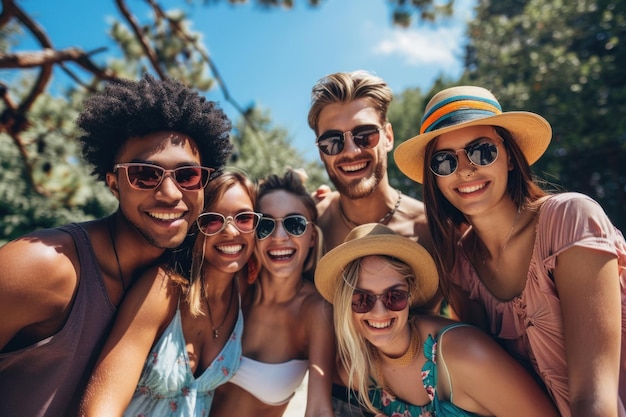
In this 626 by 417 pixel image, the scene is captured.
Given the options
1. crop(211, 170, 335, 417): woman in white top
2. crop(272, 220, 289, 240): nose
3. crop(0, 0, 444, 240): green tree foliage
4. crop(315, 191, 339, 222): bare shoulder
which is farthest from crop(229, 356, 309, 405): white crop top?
crop(0, 0, 444, 240): green tree foliage

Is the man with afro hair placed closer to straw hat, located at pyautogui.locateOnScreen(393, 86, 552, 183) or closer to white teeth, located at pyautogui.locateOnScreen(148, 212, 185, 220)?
white teeth, located at pyautogui.locateOnScreen(148, 212, 185, 220)

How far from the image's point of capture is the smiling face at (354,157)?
3.20m

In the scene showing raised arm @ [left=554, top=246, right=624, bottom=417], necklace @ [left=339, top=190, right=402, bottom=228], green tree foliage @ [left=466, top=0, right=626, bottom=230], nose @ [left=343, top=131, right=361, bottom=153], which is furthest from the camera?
green tree foliage @ [left=466, top=0, right=626, bottom=230]

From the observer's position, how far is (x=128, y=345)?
2051 millimetres

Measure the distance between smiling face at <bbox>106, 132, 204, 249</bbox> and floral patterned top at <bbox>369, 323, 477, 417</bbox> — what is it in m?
1.60

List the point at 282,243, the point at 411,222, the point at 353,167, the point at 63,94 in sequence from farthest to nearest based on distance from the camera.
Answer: the point at 63,94
the point at 411,222
the point at 353,167
the point at 282,243

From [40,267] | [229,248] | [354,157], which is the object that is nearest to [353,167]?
[354,157]

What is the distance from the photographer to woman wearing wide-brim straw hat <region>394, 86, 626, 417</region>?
1751 mm

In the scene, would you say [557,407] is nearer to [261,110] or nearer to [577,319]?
[577,319]

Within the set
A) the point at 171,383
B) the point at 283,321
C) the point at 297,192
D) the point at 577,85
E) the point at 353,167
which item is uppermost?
the point at 577,85

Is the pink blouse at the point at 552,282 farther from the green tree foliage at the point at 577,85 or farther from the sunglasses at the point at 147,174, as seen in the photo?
the green tree foliage at the point at 577,85

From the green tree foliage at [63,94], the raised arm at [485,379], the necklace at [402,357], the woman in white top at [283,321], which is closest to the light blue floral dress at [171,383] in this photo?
the woman in white top at [283,321]

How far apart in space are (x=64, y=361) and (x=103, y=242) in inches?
24.2

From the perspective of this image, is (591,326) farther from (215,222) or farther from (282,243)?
(215,222)
